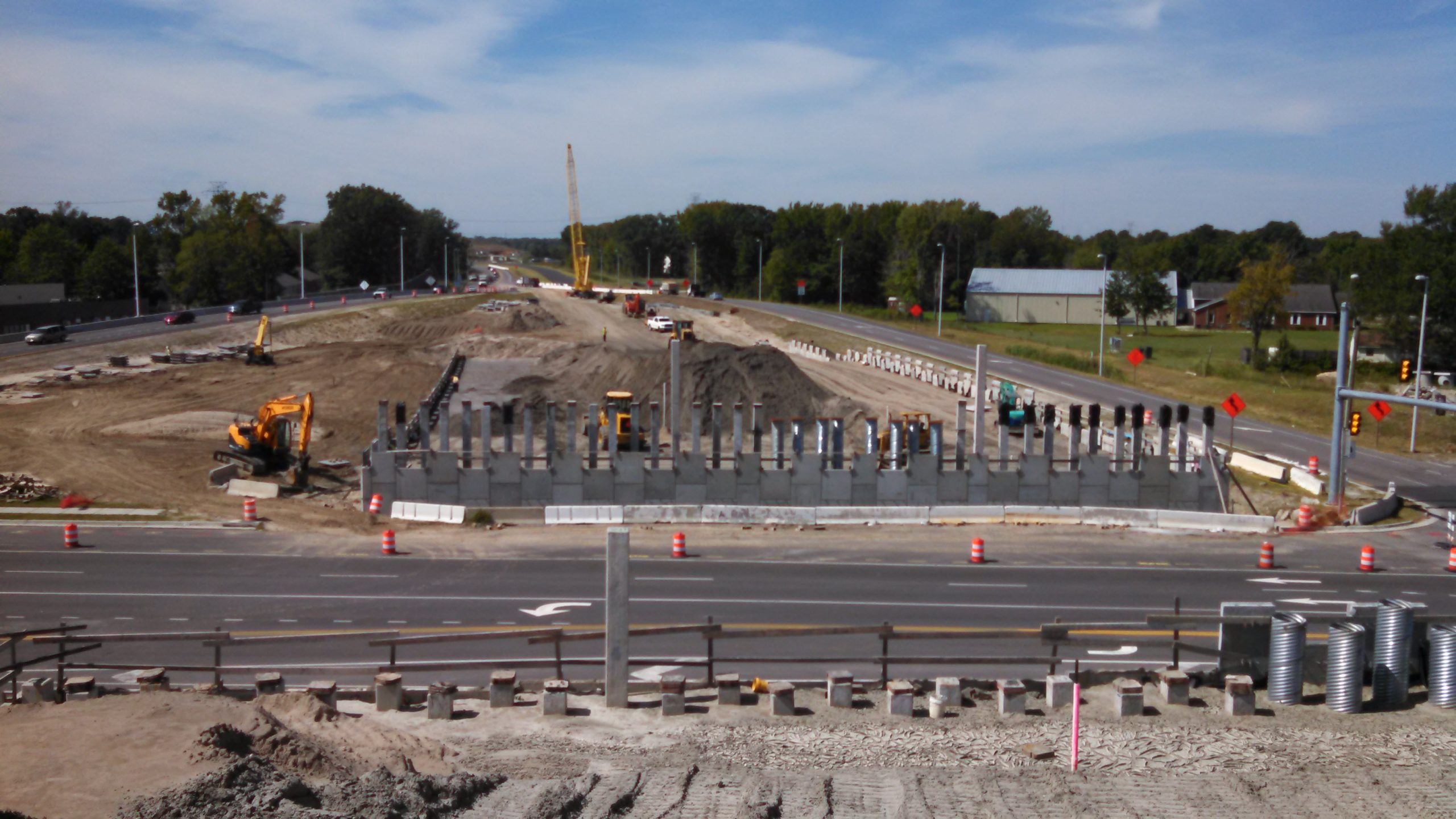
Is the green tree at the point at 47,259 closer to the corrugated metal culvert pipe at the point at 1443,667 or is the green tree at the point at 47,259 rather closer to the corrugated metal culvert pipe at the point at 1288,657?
the corrugated metal culvert pipe at the point at 1288,657

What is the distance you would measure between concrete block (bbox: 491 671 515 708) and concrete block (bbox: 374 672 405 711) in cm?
110

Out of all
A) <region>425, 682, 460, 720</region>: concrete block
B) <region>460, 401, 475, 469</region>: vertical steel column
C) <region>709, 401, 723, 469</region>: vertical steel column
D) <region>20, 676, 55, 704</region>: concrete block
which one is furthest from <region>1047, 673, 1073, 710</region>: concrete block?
<region>460, 401, 475, 469</region>: vertical steel column

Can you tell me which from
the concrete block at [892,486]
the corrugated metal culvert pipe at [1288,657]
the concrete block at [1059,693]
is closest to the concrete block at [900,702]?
the concrete block at [1059,693]

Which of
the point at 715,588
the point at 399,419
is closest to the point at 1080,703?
the point at 715,588

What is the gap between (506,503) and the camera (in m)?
30.9

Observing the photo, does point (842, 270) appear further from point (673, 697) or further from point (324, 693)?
point (324, 693)

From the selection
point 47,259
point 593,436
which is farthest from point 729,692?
point 47,259

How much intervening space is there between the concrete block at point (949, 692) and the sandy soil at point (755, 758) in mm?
95

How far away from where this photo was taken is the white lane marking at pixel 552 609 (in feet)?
62.7

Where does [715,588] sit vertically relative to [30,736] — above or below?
below

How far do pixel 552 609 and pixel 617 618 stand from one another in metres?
7.44

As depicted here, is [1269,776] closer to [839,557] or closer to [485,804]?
[485,804]

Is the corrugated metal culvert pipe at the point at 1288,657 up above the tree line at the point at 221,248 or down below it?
below

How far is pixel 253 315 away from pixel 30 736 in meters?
76.6
